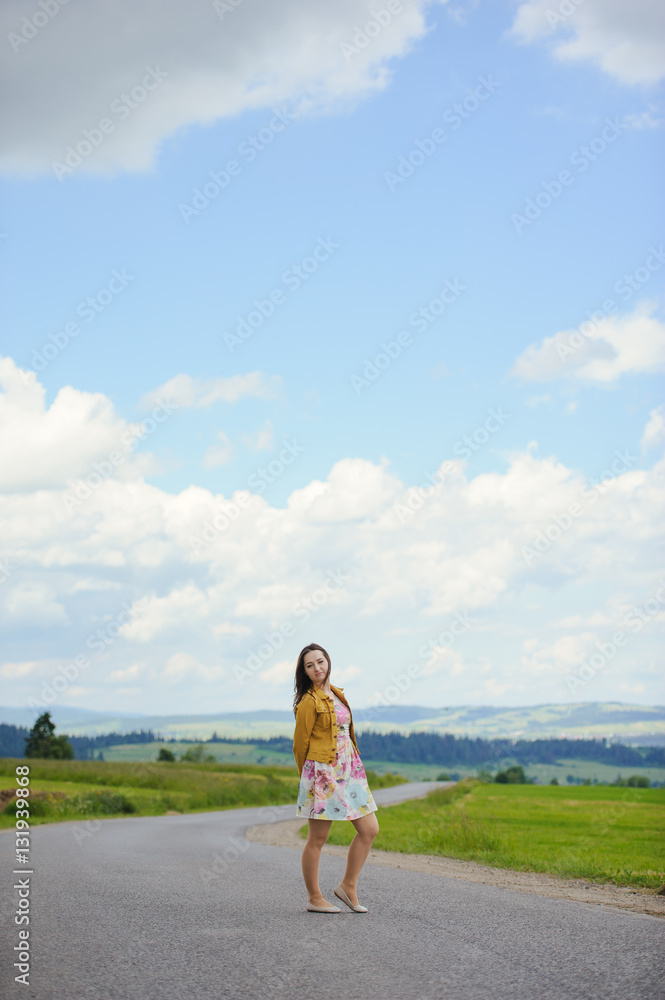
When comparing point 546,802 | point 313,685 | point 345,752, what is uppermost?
point 313,685

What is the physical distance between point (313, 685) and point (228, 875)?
3.43 meters

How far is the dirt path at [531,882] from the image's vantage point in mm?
8312

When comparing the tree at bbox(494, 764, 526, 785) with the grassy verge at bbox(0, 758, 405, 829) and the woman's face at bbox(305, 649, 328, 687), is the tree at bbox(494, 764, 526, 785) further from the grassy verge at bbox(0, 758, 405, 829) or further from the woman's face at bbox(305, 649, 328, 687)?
the woman's face at bbox(305, 649, 328, 687)

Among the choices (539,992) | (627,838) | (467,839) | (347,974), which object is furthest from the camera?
(627,838)

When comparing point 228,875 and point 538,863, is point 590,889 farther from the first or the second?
point 228,875

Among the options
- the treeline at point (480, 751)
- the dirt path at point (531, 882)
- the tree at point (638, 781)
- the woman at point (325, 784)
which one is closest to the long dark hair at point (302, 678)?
the woman at point (325, 784)

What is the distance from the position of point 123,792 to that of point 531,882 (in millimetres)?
26543

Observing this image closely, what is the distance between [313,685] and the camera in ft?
23.1

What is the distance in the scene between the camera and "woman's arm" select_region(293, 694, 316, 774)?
684cm

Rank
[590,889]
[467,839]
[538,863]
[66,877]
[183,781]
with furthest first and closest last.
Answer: [183,781], [467,839], [538,863], [590,889], [66,877]

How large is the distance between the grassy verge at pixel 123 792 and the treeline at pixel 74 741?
30.3ft

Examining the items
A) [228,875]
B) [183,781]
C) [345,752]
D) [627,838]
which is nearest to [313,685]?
[345,752]

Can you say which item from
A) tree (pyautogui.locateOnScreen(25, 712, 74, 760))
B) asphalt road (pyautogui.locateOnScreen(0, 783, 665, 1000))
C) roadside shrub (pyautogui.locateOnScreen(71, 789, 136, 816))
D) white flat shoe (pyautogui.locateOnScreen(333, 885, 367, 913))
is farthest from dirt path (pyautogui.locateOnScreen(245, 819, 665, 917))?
tree (pyautogui.locateOnScreen(25, 712, 74, 760))

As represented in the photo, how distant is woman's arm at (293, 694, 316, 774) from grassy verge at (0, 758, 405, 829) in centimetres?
1568
